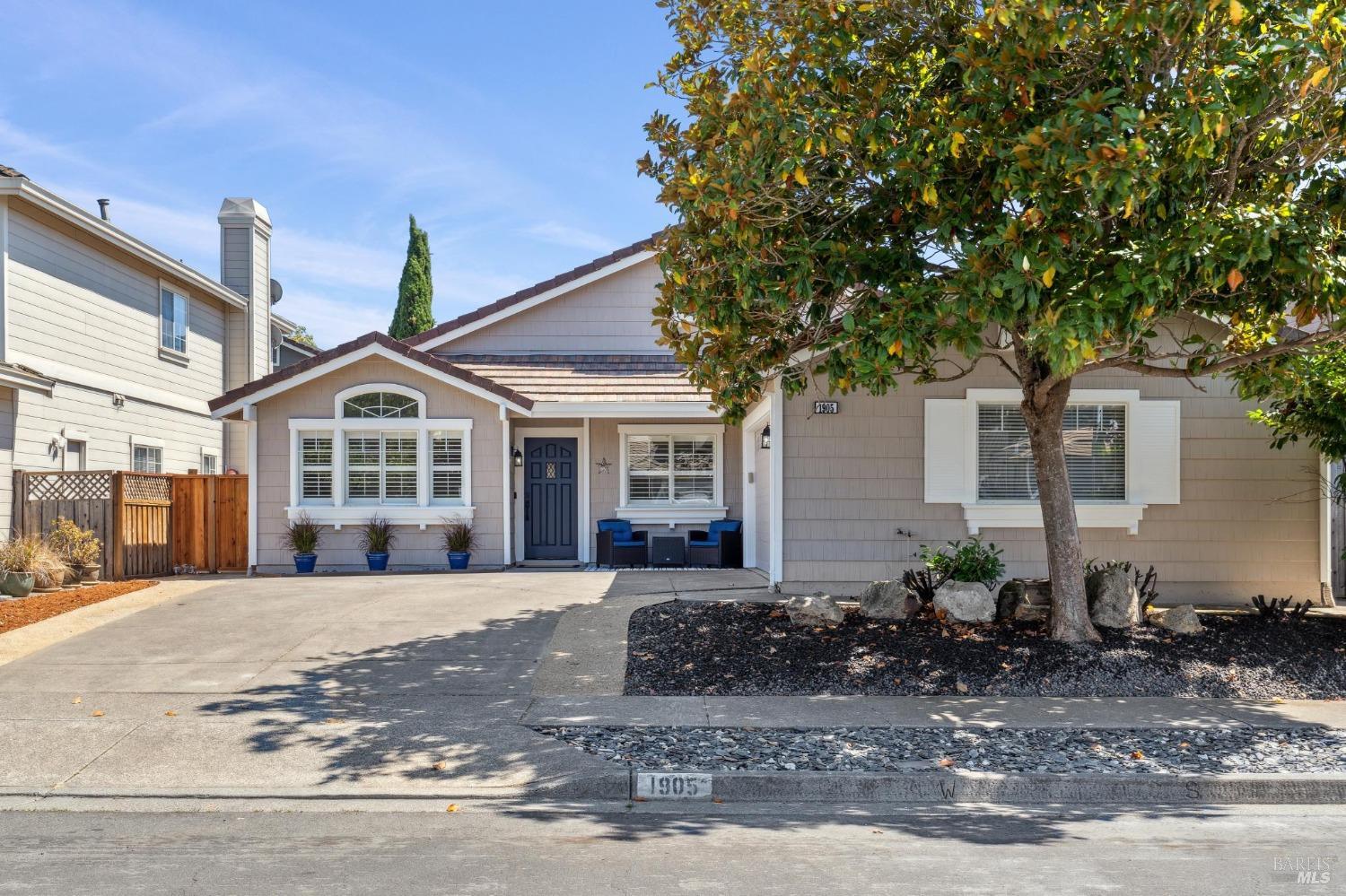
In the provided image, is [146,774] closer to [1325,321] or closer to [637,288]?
[1325,321]

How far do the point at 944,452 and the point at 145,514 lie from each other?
11445 millimetres

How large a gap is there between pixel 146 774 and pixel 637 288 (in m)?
13.4

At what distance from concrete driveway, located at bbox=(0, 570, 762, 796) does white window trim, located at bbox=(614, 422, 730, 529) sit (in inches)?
143

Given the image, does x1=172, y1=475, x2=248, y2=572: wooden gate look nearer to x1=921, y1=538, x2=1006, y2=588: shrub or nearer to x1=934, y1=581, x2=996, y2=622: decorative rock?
x1=921, y1=538, x2=1006, y2=588: shrub

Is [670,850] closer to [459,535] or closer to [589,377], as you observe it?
[459,535]

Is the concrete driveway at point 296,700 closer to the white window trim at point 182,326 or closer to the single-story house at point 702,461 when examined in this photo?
the single-story house at point 702,461

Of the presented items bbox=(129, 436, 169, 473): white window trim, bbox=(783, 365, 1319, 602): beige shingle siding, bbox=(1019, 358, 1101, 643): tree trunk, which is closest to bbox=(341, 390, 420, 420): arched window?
bbox=(129, 436, 169, 473): white window trim

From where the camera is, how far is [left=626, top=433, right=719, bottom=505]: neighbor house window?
53.8 feet

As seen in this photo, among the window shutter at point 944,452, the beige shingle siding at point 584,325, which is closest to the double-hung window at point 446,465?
the beige shingle siding at point 584,325

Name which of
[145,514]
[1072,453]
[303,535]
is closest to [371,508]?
[303,535]

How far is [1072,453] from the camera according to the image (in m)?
12.6

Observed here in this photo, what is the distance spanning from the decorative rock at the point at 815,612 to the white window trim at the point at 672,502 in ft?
19.5

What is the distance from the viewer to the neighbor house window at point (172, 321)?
741 inches

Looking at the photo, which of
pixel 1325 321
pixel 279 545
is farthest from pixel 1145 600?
pixel 279 545
